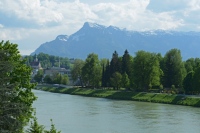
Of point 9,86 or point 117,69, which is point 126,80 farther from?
point 9,86

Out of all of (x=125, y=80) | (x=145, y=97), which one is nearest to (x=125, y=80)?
(x=125, y=80)

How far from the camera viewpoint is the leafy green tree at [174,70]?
2933 inches

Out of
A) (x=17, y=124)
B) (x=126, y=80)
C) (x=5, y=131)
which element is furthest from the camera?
(x=126, y=80)

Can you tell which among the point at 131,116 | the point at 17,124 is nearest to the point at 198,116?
the point at 131,116

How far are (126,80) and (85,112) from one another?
109ft

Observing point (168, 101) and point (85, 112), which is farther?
point (168, 101)

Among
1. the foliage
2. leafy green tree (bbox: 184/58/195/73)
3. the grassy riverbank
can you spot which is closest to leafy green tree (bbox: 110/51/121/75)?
the grassy riverbank

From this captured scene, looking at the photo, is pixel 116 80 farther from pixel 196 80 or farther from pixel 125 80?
pixel 196 80

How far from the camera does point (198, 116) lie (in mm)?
42094

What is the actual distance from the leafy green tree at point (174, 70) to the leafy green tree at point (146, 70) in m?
2.16

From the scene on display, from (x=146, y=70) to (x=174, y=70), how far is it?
5629 mm

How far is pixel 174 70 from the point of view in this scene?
246 feet

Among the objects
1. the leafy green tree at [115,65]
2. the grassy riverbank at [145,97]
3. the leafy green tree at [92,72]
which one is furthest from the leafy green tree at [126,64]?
the leafy green tree at [92,72]

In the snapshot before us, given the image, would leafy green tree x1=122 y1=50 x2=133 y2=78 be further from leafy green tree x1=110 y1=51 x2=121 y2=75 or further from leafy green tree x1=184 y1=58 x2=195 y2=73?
leafy green tree x1=184 y1=58 x2=195 y2=73
